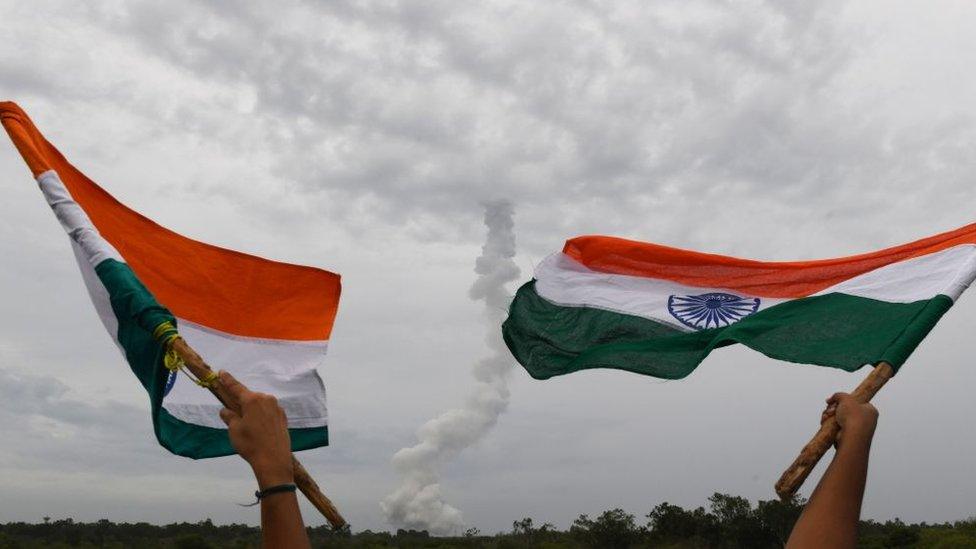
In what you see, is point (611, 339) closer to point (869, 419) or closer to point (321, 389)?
point (321, 389)

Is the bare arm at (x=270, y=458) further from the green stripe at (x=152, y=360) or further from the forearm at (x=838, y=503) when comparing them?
the green stripe at (x=152, y=360)

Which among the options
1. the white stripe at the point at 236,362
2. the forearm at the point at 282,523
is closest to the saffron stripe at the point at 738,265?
the white stripe at the point at 236,362

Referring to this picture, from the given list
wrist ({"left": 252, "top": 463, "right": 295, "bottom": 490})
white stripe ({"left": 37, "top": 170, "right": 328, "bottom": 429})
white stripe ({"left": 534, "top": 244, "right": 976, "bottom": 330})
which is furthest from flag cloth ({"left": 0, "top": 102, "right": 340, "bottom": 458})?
wrist ({"left": 252, "top": 463, "right": 295, "bottom": 490})

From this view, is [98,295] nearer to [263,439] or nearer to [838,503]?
[263,439]

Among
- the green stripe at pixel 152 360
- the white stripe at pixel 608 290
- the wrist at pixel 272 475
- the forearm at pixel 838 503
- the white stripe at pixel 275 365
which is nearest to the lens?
the wrist at pixel 272 475

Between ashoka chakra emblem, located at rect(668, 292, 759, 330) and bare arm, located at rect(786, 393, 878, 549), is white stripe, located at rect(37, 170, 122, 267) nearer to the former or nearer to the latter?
bare arm, located at rect(786, 393, 878, 549)

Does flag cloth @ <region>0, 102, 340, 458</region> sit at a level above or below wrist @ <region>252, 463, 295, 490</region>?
above

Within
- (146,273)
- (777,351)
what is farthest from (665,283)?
(146,273)
